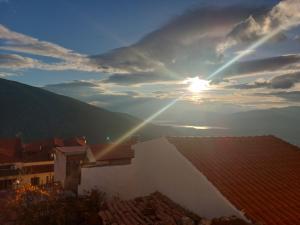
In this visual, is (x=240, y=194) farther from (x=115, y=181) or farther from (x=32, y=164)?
(x=32, y=164)

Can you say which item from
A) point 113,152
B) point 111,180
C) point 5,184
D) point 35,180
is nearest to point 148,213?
point 111,180

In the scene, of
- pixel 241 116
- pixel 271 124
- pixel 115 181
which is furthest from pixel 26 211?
pixel 241 116

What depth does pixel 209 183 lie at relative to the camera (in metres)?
14.4

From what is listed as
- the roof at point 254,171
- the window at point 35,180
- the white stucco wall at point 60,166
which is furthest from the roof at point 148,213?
the window at point 35,180

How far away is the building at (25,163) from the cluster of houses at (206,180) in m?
37.7

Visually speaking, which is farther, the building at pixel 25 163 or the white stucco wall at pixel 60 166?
the building at pixel 25 163

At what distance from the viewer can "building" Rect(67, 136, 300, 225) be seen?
1329 cm

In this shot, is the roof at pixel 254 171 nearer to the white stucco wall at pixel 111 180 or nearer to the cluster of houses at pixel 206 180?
the cluster of houses at pixel 206 180

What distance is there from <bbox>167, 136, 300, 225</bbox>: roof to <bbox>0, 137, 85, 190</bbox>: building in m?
41.7

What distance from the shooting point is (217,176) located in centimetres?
1535

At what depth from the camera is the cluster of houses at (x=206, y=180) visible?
13383 mm

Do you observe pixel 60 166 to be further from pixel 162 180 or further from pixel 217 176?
pixel 217 176

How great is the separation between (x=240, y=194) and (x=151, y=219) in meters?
3.74

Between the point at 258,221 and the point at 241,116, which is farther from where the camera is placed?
the point at 241,116
